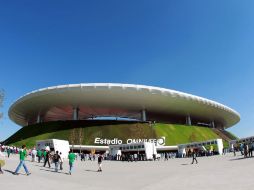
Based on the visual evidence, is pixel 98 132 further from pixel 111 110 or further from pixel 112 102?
pixel 111 110

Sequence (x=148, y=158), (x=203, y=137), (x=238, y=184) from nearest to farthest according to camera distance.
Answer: (x=238, y=184) → (x=148, y=158) → (x=203, y=137)

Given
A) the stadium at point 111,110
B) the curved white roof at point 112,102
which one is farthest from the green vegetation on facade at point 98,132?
the curved white roof at point 112,102

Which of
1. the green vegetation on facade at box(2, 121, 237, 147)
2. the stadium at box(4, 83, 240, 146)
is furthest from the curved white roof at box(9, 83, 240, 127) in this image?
the green vegetation on facade at box(2, 121, 237, 147)

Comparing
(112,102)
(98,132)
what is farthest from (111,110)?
(98,132)

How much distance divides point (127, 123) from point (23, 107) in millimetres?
27348

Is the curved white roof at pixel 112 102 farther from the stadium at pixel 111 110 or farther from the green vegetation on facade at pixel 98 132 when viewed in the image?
the green vegetation on facade at pixel 98 132

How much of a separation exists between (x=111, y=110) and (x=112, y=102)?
895 cm

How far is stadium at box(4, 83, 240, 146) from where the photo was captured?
6034 centimetres

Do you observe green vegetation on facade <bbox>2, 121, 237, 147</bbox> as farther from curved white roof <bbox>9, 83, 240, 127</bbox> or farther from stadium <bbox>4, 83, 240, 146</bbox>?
curved white roof <bbox>9, 83, 240, 127</bbox>

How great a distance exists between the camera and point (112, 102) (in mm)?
67125

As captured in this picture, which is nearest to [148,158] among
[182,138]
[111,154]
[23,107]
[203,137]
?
[111,154]

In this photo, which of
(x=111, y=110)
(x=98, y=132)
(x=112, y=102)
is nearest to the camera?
(x=98, y=132)

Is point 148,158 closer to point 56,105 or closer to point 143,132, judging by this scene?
point 143,132

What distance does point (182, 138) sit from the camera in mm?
67000
